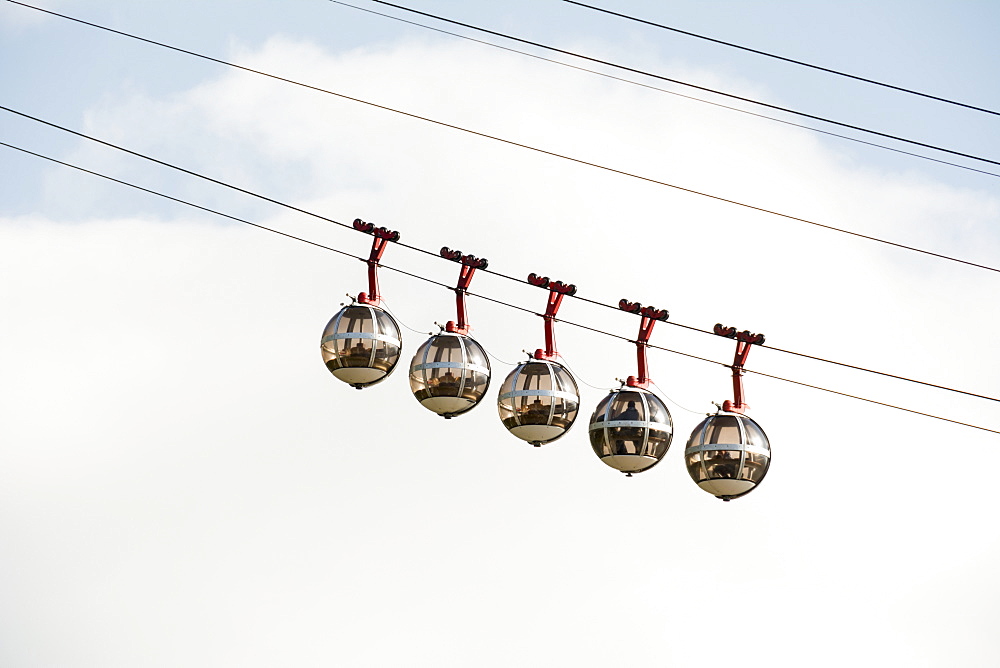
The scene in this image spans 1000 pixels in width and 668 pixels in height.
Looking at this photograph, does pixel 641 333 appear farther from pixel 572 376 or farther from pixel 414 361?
pixel 414 361

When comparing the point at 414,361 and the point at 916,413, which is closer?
the point at 414,361

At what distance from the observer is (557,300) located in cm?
2652

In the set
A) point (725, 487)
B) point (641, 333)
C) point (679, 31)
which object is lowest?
point (725, 487)

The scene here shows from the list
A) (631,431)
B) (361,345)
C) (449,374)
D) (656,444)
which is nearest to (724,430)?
(656,444)

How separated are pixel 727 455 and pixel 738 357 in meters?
1.38

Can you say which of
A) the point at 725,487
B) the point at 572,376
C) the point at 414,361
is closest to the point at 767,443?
the point at 725,487

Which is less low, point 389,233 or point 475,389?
point 389,233

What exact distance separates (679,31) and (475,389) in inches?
191

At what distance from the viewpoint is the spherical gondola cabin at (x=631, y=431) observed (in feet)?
85.5

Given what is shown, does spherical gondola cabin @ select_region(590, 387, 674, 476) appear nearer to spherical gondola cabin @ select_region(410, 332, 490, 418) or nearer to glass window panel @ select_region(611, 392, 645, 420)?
glass window panel @ select_region(611, 392, 645, 420)

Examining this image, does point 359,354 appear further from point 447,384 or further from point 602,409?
point 602,409

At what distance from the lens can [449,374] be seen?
1023 inches

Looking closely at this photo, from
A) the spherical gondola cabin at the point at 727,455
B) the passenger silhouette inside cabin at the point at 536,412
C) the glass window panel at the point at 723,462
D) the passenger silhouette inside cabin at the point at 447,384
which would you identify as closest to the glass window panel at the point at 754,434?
the spherical gondola cabin at the point at 727,455

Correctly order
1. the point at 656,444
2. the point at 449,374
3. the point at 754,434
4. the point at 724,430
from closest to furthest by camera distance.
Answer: the point at 449,374
the point at 656,444
the point at 724,430
the point at 754,434
